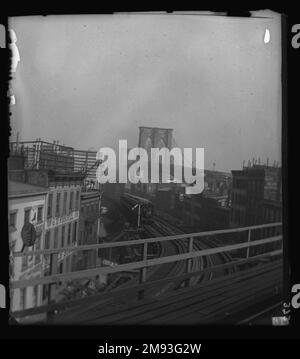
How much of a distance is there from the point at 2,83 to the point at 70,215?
0.84 meters

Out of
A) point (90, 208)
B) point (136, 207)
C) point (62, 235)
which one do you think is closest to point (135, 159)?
point (136, 207)

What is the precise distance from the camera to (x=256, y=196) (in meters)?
2.14

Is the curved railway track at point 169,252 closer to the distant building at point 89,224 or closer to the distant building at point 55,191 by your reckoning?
the distant building at point 89,224

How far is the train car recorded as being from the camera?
79.7 inches

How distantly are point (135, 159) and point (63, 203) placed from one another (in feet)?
A: 1.50

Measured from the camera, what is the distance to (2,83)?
208 centimetres

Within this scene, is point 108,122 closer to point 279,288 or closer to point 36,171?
point 36,171

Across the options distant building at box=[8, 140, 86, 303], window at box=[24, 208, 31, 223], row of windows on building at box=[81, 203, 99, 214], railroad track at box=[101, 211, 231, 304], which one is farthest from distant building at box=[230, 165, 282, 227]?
window at box=[24, 208, 31, 223]

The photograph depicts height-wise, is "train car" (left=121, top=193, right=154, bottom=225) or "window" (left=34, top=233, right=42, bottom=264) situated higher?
"train car" (left=121, top=193, right=154, bottom=225)

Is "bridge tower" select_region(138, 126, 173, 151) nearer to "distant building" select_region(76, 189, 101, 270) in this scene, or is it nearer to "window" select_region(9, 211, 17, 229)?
"distant building" select_region(76, 189, 101, 270)

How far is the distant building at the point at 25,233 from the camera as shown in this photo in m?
1.97

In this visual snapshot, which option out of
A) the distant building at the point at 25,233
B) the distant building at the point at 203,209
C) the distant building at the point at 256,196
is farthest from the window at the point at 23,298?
the distant building at the point at 256,196
